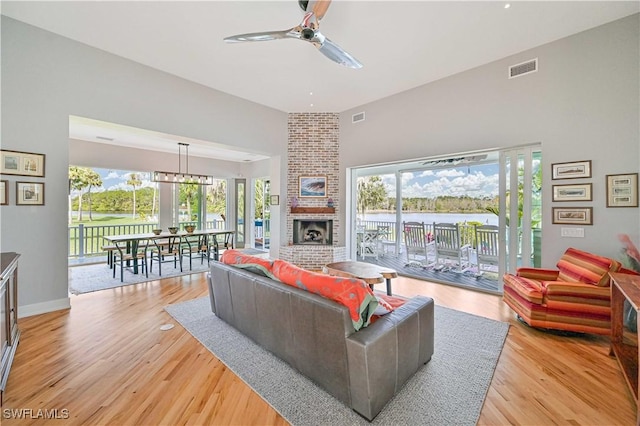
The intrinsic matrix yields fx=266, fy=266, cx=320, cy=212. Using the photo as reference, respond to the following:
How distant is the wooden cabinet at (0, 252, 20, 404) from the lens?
6.15 ft

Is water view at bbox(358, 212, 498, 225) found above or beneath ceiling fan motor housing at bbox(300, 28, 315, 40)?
beneath

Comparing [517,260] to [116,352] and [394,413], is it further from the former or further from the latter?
[116,352]

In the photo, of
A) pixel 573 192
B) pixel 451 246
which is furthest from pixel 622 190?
pixel 451 246

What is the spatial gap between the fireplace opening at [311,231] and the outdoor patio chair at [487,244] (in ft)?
9.66

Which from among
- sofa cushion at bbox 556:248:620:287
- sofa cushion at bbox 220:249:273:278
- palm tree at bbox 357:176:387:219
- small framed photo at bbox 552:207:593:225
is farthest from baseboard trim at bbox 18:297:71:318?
small framed photo at bbox 552:207:593:225

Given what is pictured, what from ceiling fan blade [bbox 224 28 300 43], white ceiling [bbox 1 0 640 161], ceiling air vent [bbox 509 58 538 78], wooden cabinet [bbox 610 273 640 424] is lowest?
wooden cabinet [bbox 610 273 640 424]

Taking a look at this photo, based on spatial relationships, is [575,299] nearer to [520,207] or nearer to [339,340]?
[520,207]

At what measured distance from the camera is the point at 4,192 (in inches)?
118

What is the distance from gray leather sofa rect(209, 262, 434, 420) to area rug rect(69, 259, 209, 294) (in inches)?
128

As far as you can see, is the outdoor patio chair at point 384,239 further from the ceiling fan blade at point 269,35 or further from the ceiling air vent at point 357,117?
the ceiling fan blade at point 269,35

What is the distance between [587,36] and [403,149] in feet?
8.58

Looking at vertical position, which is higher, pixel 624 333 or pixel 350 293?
pixel 350 293

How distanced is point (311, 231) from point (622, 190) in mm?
4903

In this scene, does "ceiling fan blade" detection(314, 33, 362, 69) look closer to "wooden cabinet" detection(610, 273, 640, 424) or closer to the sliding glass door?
the sliding glass door
